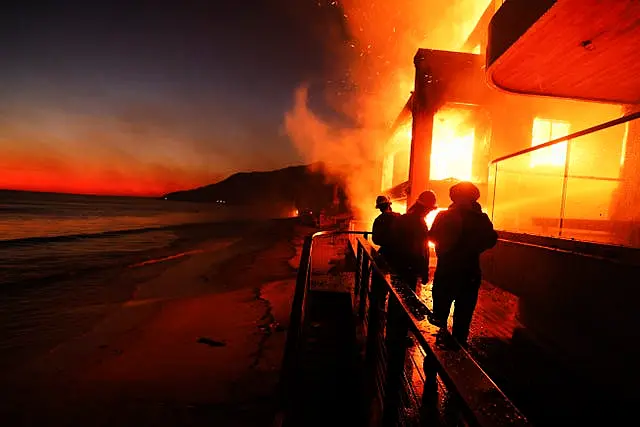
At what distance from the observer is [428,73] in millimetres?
10867

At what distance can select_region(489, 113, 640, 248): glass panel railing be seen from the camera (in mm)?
4766

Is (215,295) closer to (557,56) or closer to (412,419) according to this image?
(412,419)

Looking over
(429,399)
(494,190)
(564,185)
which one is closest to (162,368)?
(429,399)

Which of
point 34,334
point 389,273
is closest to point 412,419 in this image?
point 389,273

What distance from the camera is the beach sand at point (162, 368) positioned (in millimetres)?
5270

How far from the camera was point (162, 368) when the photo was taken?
655 cm

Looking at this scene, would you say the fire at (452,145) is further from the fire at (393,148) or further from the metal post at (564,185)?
the metal post at (564,185)

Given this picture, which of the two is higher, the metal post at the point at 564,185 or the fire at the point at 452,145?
the fire at the point at 452,145

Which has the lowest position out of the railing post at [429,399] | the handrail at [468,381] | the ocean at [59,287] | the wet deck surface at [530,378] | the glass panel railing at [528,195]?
the ocean at [59,287]

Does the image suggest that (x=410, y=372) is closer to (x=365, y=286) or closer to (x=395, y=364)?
(x=395, y=364)

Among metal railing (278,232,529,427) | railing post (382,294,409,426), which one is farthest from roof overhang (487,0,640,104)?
railing post (382,294,409,426)

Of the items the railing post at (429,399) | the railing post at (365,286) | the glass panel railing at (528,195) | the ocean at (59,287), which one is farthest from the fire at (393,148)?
the ocean at (59,287)

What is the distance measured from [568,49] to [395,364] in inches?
233

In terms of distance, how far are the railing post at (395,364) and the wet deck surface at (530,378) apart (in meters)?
0.65
